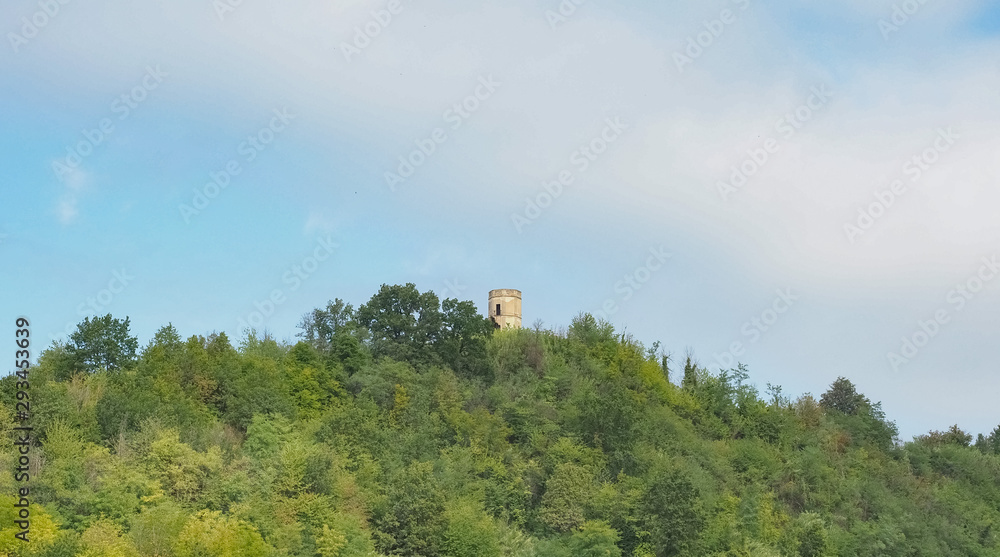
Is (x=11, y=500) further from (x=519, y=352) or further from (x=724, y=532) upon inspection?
(x=519, y=352)

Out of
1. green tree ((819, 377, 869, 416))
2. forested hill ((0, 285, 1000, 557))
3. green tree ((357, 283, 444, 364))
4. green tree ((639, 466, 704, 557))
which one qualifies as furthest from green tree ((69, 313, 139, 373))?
green tree ((819, 377, 869, 416))

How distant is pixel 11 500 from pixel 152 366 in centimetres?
1707

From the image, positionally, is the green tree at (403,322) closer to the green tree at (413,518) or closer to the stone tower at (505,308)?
the stone tower at (505,308)

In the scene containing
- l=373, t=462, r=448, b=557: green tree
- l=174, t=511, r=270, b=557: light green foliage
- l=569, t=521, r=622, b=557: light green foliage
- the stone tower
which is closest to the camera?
l=174, t=511, r=270, b=557: light green foliage

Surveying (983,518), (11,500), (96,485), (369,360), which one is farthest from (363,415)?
(983,518)

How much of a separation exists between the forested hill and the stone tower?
5.22 metres

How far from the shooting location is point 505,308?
84312mm

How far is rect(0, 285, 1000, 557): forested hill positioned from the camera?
4559 cm

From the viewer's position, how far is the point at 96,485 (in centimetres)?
4584

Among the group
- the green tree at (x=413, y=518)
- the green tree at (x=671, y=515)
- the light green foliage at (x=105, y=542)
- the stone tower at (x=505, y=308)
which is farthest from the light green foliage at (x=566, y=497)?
the stone tower at (x=505, y=308)

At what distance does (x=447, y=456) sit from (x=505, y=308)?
27018 mm

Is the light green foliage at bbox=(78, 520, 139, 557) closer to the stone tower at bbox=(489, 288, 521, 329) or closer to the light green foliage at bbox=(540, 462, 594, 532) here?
the light green foliage at bbox=(540, 462, 594, 532)

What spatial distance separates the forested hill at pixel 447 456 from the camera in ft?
150

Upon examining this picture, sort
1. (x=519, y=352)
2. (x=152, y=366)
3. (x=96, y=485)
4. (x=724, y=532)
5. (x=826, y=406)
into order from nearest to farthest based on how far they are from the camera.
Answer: (x=96, y=485) < (x=724, y=532) < (x=152, y=366) < (x=519, y=352) < (x=826, y=406)
